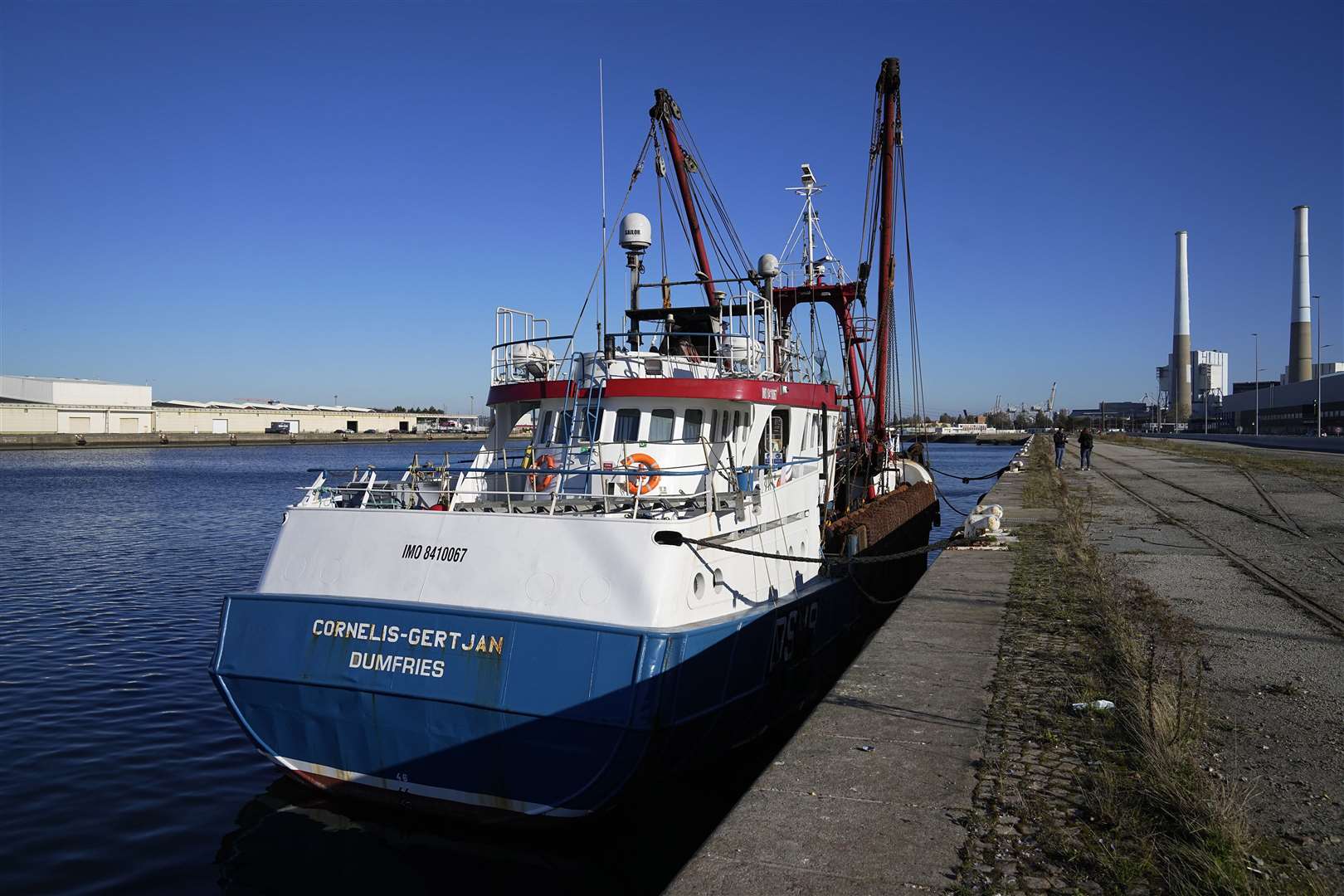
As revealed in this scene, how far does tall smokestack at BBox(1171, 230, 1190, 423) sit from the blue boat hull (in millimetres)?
125240

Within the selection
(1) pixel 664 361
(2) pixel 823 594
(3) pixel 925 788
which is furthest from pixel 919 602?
(3) pixel 925 788

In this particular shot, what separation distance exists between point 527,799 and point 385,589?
2.32 m

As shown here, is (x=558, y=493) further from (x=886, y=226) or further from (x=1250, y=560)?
(x=886, y=226)

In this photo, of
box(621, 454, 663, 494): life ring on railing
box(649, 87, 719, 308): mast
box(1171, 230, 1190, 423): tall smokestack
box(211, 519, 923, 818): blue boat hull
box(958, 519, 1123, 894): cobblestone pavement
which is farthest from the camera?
box(1171, 230, 1190, 423): tall smokestack

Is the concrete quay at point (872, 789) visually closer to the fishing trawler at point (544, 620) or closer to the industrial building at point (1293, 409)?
the fishing trawler at point (544, 620)

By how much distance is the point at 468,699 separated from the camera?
7352 millimetres

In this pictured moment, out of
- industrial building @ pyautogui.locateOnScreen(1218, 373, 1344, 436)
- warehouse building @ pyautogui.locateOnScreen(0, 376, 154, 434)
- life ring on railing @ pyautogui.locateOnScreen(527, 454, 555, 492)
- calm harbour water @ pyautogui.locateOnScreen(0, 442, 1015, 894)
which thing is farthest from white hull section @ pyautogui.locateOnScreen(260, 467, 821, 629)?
warehouse building @ pyautogui.locateOnScreen(0, 376, 154, 434)

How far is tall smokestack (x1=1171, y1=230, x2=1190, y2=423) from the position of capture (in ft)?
372

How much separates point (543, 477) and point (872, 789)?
5.91 m

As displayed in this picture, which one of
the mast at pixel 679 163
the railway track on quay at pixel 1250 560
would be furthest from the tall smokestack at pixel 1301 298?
the mast at pixel 679 163

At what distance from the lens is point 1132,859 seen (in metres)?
4.69

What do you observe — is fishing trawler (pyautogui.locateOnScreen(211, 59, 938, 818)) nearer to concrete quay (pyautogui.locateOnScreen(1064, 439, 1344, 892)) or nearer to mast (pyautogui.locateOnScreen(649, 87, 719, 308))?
concrete quay (pyautogui.locateOnScreen(1064, 439, 1344, 892))

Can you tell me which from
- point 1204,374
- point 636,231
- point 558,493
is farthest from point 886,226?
point 1204,374

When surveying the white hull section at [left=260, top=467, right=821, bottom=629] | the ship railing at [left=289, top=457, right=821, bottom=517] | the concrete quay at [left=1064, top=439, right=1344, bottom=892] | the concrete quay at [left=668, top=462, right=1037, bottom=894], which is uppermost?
the ship railing at [left=289, top=457, right=821, bottom=517]
